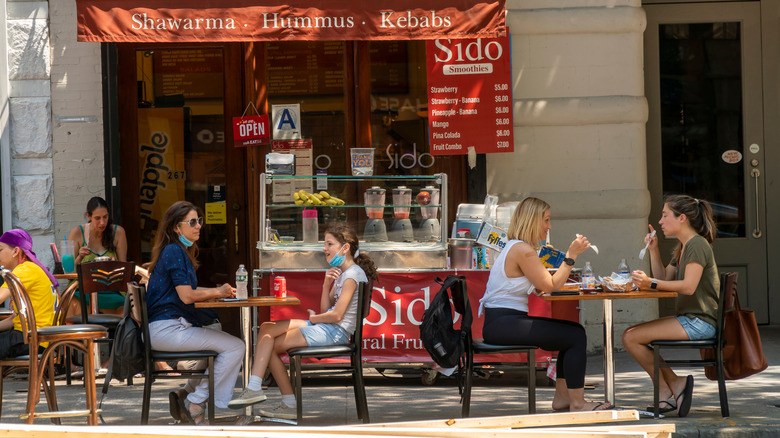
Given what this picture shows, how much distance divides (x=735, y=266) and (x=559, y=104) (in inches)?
104

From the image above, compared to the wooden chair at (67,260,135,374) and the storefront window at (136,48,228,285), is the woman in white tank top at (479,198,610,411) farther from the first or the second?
the storefront window at (136,48,228,285)

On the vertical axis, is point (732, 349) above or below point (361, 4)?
below

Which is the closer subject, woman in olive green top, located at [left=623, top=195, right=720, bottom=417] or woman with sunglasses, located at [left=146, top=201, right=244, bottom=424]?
woman with sunglasses, located at [left=146, top=201, right=244, bottom=424]

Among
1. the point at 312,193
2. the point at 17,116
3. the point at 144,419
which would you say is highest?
the point at 17,116

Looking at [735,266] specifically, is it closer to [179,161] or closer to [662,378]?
[662,378]

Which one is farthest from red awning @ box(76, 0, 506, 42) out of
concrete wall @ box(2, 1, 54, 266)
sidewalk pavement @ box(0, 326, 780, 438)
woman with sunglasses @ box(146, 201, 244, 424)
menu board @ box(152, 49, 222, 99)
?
sidewalk pavement @ box(0, 326, 780, 438)

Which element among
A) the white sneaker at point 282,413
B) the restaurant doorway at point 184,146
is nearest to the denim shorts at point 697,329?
the white sneaker at point 282,413

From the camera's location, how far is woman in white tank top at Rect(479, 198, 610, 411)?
22.0ft

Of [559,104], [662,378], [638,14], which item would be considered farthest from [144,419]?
[638,14]

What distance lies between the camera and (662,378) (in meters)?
7.01

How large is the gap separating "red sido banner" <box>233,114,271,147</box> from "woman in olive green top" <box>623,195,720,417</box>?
4069 millimetres

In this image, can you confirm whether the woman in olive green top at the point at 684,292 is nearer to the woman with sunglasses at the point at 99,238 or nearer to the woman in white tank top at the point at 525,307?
the woman in white tank top at the point at 525,307

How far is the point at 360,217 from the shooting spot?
825 centimetres

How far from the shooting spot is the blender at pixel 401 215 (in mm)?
8258
